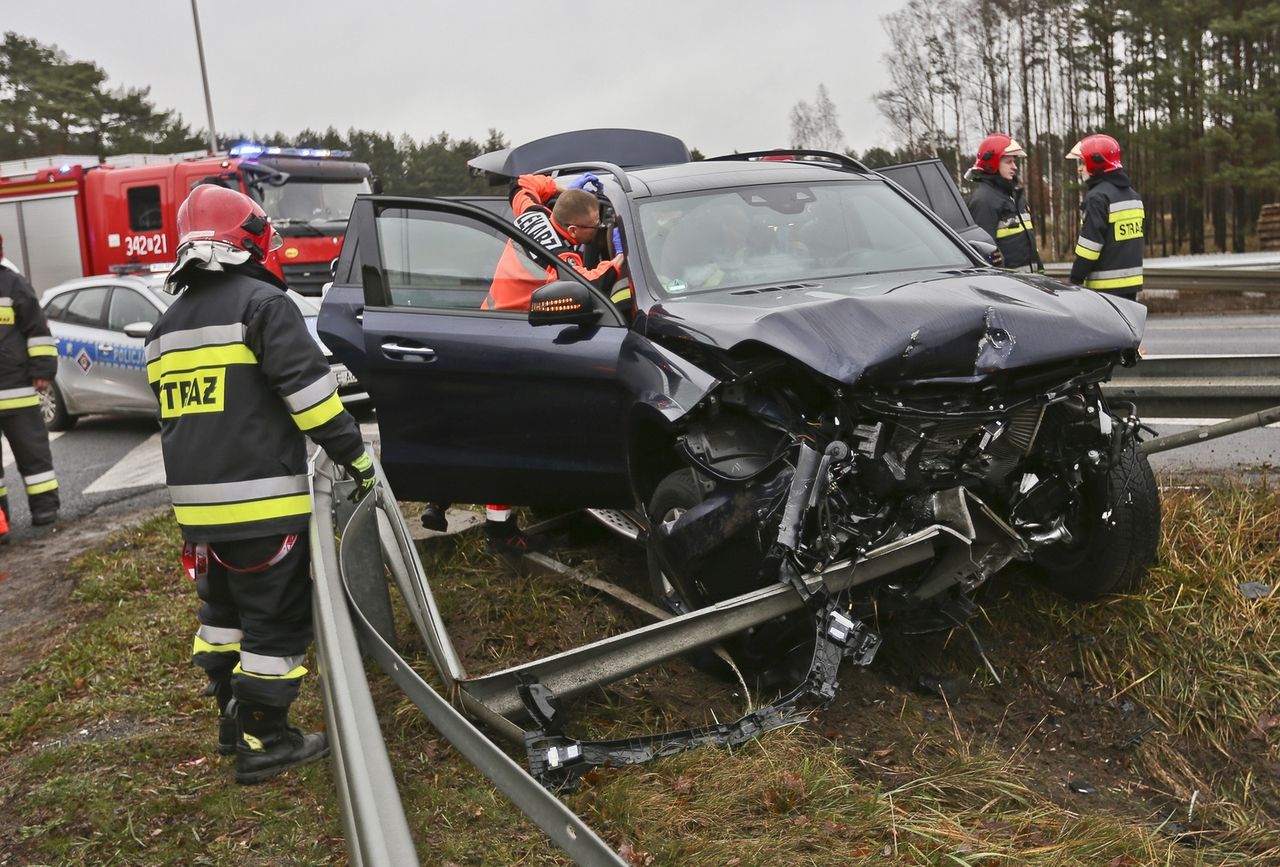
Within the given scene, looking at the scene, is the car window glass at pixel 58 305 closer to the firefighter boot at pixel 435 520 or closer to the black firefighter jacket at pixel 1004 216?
the firefighter boot at pixel 435 520

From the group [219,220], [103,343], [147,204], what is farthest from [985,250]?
[147,204]

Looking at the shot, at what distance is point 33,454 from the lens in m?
7.94

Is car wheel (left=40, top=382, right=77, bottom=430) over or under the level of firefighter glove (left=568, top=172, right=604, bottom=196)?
under

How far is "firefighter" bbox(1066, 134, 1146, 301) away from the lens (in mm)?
7234

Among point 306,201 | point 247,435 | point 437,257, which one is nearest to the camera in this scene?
point 247,435

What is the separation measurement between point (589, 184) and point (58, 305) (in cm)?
854

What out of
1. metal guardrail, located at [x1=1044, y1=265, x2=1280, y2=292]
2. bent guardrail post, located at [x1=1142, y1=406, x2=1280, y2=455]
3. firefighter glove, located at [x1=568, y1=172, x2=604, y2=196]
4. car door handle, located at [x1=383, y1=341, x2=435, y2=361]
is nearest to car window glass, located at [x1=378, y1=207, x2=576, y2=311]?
car door handle, located at [x1=383, y1=341, x2=435, y2=361]

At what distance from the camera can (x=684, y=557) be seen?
3.94 meters

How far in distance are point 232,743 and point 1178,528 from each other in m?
3.84

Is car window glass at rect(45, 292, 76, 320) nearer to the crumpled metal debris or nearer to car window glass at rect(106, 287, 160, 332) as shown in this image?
car window glass at rect(106, 287, 160, 332)

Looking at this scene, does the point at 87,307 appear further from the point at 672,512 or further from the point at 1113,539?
Answer: the point at 1113,539

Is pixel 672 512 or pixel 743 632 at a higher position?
pixel 672 512

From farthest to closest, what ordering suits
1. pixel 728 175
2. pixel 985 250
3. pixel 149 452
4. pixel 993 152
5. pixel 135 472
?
pixel 149 452 < pixel 135 472 < pixel 993 152 < pixel 728 175 < pixel 985 250

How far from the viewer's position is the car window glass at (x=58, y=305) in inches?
461
